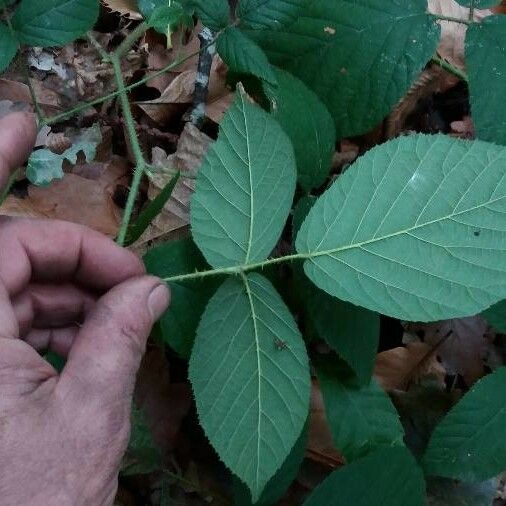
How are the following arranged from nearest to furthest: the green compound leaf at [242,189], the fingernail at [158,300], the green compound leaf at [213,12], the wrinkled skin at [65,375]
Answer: the wrinkled skin at [65,375] → the fingernail at [158,300] → the green compound leaf at [242,189] → the green compound leaf at [213,12]

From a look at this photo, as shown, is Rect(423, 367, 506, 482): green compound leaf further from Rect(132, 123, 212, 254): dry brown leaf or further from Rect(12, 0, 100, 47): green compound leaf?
Rect(12, 0, 100, 47): green compound leaf

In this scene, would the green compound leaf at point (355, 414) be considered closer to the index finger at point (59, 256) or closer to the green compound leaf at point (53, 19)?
the index finger at point (59, 256)

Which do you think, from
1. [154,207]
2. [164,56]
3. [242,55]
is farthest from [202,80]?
[154,207]

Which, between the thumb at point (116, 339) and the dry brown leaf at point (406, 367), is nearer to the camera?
the thumb at point (116, 339)

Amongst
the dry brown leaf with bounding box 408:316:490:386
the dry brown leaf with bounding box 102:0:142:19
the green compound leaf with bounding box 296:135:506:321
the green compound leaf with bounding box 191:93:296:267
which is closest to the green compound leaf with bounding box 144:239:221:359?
the green compound leaf with bounding box 191:93:296:267

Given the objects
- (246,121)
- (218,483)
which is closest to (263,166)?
(246,121)

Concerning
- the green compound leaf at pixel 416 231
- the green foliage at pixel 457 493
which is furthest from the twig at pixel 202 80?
the green foliage at pixel 457 493
